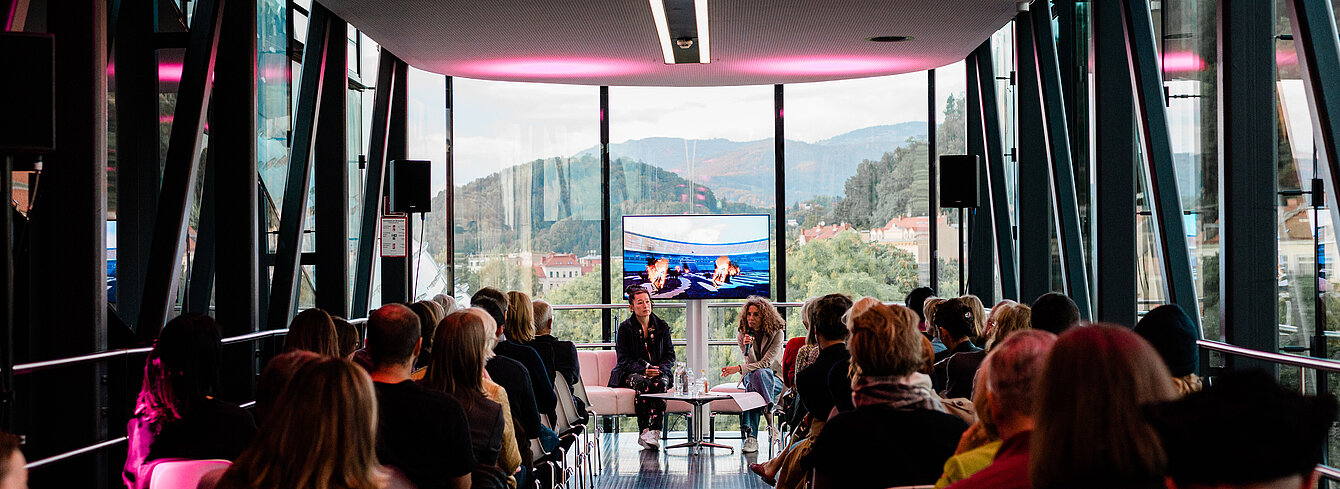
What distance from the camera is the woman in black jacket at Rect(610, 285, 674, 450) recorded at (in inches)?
371

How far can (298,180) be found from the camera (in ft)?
27.0

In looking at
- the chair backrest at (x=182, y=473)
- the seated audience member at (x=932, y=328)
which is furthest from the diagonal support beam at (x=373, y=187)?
the chair backrest at (x=182, y=473)

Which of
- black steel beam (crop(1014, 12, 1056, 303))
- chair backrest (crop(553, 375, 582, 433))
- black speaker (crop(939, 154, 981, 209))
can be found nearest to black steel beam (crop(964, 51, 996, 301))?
black speaker (crop(939, 154, 981, 209))

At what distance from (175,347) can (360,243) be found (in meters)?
6.71

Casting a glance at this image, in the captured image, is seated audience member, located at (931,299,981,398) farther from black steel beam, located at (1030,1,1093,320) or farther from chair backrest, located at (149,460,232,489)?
chair backrest, located at (149,460,232,489)

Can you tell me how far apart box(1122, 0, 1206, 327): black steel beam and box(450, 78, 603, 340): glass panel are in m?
6.73

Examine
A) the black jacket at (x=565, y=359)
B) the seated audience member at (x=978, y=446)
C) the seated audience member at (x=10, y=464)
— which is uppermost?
the seated audience member at (x=10, y=464)

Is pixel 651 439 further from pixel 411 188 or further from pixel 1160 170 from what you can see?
pixel 1160 170

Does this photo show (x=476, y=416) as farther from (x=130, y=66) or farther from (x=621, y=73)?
(x=621, y=73)

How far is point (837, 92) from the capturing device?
11852mm

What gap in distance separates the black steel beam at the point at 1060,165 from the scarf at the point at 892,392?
4.43m

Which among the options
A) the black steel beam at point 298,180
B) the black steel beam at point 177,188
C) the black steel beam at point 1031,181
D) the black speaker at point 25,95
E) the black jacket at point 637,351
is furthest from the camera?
the black jacket at point 637,351

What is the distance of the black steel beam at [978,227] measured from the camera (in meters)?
10.7

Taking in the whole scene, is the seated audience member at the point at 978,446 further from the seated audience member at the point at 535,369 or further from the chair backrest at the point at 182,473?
the seated audience member at the point at 535,369
